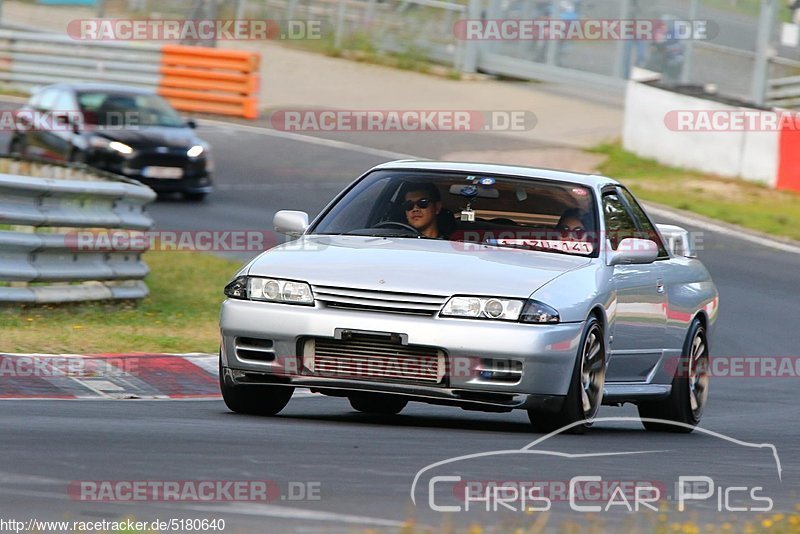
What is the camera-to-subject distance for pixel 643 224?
34.7 feet

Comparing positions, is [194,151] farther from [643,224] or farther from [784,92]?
[643,224]

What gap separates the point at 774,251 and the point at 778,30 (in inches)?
411

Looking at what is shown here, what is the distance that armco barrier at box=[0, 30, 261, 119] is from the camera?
107 ft

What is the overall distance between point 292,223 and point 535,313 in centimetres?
189

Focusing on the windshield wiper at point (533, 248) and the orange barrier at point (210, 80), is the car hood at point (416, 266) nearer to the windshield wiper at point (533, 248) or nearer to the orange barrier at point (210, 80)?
the windshield wiper at point (533, 248)

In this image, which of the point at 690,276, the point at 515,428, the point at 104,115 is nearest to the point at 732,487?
the point at 515,428

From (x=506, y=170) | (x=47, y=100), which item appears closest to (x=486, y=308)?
(x=506, y=170)

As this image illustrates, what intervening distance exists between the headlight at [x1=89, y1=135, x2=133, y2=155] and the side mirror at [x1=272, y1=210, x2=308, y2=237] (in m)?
13.7

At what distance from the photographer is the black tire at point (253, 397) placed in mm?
9039

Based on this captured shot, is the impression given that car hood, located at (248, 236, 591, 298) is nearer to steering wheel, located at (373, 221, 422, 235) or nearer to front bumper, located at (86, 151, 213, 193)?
steering wheel, located at (373, 221, 422, 235)

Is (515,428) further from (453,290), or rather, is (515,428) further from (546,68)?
(546,68)

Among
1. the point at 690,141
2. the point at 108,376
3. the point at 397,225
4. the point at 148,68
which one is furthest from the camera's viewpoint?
the point at 148,68

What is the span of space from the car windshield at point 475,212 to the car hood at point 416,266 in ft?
0.70

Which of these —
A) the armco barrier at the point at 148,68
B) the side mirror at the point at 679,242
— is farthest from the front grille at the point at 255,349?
the armco barrier at the point at 148,68
